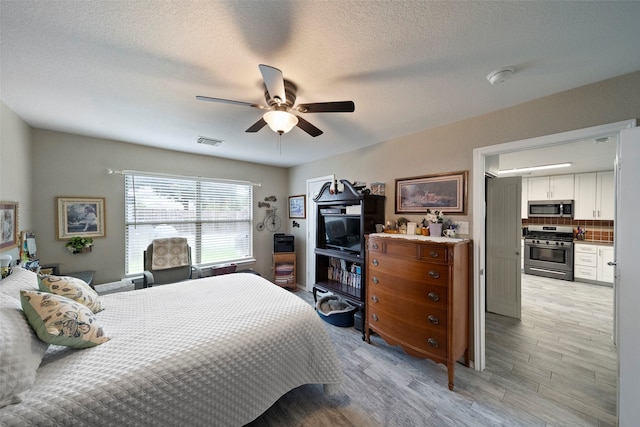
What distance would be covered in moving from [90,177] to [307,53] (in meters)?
3.26

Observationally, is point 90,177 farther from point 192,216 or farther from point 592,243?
point 592,243

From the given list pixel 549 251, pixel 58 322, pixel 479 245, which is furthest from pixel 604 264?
pixel 58 322

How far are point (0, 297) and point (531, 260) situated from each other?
7.52 meters

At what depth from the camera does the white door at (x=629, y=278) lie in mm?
1401

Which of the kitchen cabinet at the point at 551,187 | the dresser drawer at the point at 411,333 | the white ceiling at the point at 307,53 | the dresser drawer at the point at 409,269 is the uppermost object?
the white ceiling at the point at 307,53

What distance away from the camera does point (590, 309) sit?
10.7 ft

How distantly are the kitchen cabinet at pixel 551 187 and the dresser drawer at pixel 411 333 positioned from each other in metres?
5.33

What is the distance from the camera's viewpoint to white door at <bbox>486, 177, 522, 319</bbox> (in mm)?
3047

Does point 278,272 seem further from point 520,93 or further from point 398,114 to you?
point 520,93

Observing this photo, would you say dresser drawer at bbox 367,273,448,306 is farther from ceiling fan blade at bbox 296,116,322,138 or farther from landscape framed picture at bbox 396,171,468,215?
ceiling fan blade at bbox 296,116,322,138

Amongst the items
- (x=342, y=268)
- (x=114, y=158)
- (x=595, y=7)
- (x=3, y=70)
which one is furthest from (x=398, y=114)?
(x=114, y=158)

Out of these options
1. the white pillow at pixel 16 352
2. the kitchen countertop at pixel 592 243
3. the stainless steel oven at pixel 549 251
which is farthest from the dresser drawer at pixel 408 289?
the kitchen countertop at pixel 592 243

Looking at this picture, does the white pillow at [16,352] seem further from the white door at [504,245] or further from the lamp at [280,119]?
the white door at [504,245]

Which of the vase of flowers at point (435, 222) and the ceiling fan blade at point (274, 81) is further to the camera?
the vase of flowers at point (435, 222)
